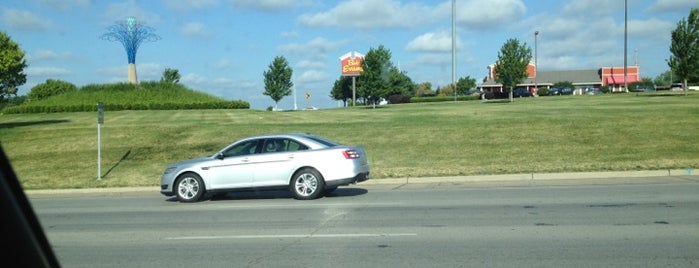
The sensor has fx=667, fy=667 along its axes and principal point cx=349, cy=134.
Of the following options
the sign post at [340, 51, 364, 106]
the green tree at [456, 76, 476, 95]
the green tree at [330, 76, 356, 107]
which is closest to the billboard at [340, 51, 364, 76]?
the sign post at [340, 51, 364, 106]

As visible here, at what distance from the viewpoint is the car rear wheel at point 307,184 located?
14375 millimetres

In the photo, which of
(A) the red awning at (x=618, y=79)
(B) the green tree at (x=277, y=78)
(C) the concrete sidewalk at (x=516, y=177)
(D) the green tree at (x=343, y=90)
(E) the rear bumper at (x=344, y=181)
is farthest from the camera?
(A) the red awning at (x=618, y=79)

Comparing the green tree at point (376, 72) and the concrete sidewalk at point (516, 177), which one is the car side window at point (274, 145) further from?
the green tree at point (376, 72)

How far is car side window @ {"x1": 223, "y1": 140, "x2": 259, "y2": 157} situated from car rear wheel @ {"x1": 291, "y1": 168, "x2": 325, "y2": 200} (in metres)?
1.32

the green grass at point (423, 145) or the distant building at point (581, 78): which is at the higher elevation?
the distant building at point (581, 78)

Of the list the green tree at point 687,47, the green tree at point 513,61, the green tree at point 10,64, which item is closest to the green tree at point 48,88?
the green tree at point 10,64

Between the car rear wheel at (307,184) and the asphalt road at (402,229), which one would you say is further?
the car rear wheel at (307,184)

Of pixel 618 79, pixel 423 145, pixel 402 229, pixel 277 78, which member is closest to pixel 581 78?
pixel 618 79

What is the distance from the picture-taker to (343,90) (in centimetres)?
9838

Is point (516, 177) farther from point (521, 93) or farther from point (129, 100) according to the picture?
point (521, 93)

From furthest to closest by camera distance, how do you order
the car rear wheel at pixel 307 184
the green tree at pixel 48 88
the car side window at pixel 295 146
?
the green tree at pixel 48 88 → the car side window at pixel 295 146 → the car rear wheel at pixel 307 184

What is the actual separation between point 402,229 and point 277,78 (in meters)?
61.3

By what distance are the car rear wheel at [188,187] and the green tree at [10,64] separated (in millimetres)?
38961

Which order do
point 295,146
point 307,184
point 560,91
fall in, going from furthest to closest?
point 560,91
point 295,146
point 307,184
